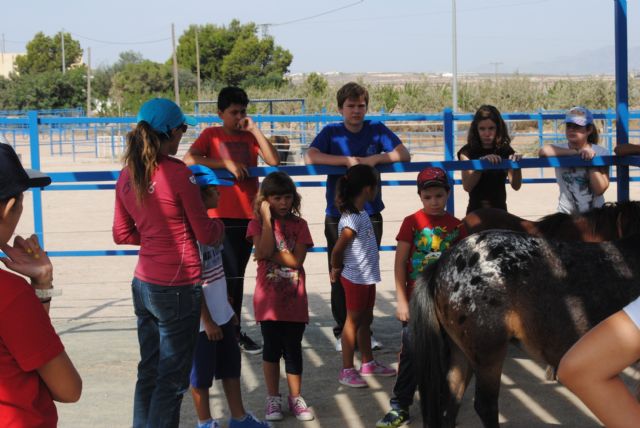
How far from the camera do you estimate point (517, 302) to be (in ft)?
11.7

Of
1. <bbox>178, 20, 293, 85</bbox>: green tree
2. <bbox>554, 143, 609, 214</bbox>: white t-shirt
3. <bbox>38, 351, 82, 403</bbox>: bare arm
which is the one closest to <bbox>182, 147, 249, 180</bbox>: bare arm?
<bbox>554, 143, 609, 214</bbox>: white t-shirt

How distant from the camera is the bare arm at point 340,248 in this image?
4574mm

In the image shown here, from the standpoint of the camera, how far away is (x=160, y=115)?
335 centimetres

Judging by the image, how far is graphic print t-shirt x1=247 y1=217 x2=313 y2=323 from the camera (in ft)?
13.9

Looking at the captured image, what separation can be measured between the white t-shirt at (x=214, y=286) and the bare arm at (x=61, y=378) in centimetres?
180

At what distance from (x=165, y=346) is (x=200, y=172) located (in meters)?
0.81

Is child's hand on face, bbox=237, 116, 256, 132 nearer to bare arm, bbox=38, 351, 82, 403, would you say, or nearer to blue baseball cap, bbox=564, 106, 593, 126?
blue baseball cap, bbox=564, 106, 593, 126

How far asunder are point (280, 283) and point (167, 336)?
1055mm

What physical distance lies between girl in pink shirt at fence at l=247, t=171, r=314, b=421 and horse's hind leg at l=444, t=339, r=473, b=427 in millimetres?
824

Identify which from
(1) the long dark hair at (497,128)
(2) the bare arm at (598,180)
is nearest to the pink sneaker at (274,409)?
(1) the long dark hair at (497,128)

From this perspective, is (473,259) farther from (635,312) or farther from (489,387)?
(635,312)

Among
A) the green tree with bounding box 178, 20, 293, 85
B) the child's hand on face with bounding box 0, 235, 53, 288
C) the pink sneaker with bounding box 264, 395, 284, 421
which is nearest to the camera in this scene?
the child's hand on face with bounding box 0, 235, 53, 288

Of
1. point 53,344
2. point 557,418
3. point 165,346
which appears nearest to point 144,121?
point 165,346

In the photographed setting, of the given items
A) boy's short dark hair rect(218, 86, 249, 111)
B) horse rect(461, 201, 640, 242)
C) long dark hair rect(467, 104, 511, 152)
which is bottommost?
horse rect(461, 201, 640, 242)
